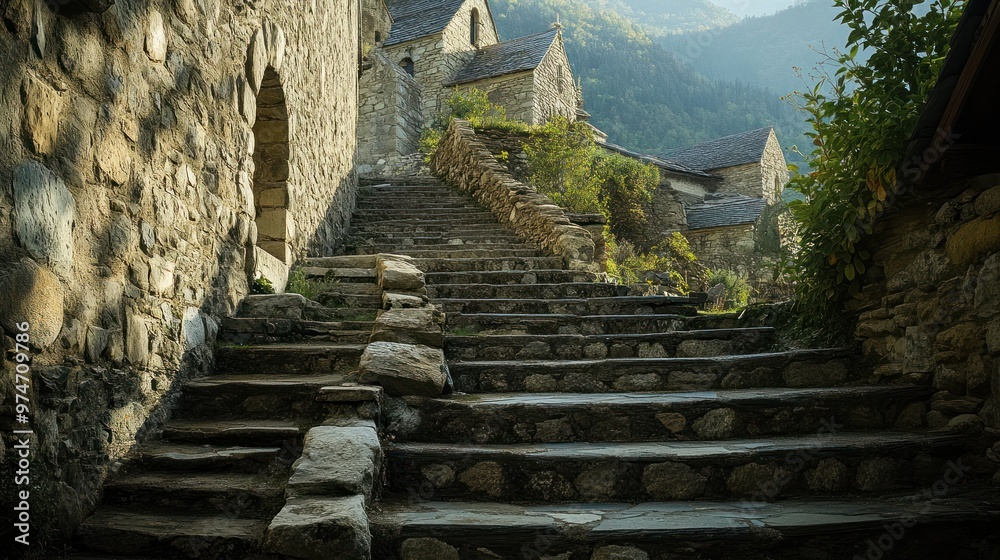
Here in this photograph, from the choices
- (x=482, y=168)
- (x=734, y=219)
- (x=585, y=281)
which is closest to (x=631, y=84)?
(x=734, y=219)

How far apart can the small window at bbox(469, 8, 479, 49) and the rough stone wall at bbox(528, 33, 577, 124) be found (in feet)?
11.7

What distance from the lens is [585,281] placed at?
6652 millimetres

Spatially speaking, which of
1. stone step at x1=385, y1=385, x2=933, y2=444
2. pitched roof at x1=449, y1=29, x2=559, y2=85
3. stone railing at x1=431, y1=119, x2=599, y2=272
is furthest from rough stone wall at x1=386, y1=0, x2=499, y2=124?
stone step at x1=385, y1=385, x2=933, y2=444

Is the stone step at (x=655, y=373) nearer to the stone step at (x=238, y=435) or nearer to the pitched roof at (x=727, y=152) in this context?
the stone step at (x=238, y=435)

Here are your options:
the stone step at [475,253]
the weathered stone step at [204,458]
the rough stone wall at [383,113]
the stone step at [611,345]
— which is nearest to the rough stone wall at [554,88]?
the rough stone wall at [383,113]

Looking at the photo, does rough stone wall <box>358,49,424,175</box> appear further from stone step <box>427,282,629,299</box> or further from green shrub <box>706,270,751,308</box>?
stone step <box>427,282,629,299</box>

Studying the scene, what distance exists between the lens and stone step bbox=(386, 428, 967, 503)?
2879mm

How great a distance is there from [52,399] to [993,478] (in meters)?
3.65

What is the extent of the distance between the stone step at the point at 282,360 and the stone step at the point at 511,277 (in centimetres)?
264

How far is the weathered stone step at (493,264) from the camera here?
7.16 meters

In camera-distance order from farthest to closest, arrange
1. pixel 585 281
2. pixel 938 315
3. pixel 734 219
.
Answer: pixel 734 219 → pixel 585 281 → pixel 938 315

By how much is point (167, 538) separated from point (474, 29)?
78.7 feet

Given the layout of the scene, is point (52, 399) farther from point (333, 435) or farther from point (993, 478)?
point (993, 478)

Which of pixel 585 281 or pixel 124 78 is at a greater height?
pixel 124 78
